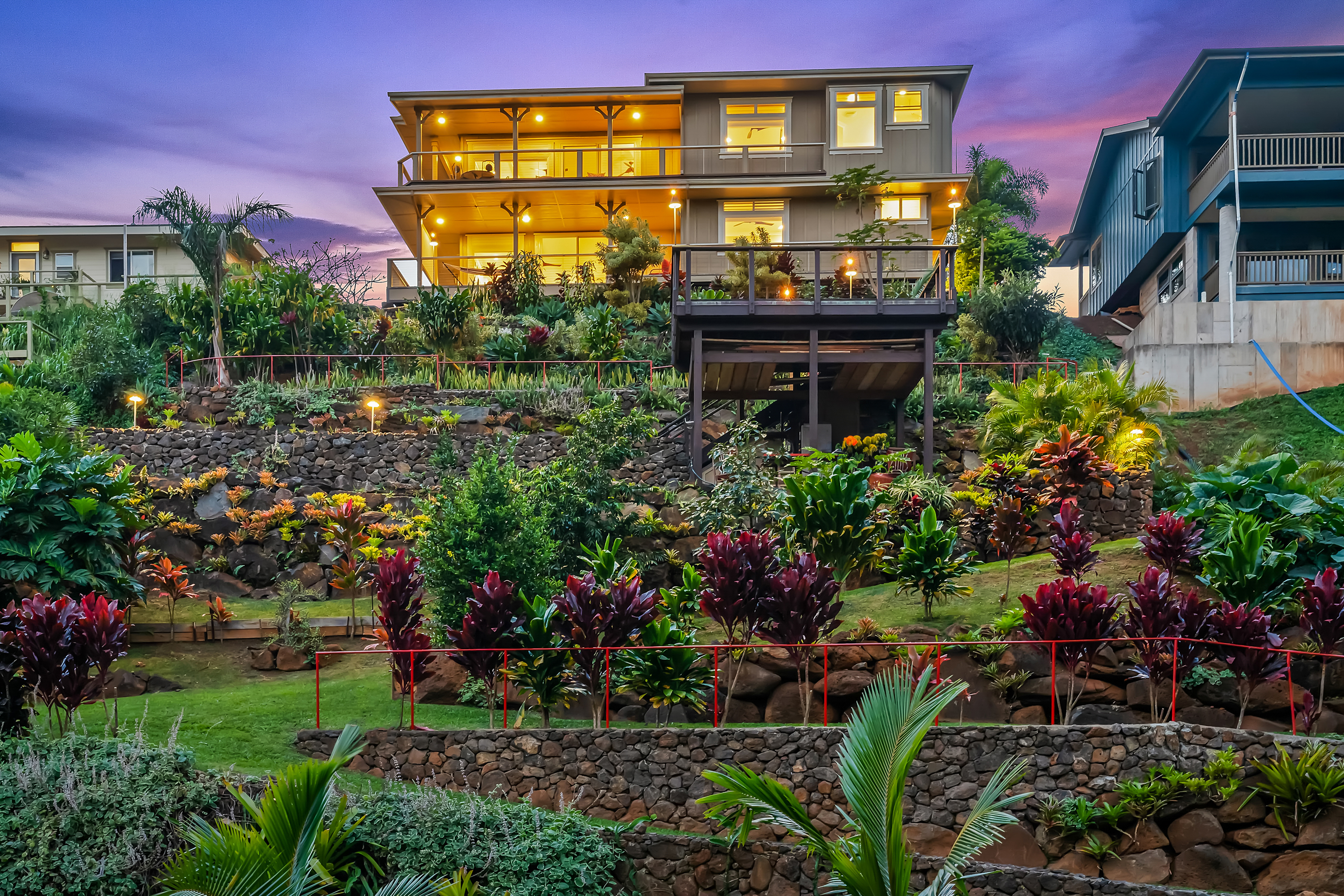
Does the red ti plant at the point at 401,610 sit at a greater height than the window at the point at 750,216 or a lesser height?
lesser

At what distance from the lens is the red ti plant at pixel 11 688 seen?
30.0 feet

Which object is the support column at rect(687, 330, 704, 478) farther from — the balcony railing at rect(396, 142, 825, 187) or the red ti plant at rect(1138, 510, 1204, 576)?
the balcony railing at rect(396, 142, 825, 187)

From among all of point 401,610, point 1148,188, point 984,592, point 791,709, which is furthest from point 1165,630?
point 1148,188

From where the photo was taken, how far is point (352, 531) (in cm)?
1575

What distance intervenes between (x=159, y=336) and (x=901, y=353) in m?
18.2

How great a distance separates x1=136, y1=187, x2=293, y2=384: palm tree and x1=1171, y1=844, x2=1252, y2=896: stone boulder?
19255 mm

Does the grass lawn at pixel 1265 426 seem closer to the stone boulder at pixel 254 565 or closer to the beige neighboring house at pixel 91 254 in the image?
the stone boulder at pixel 254 565

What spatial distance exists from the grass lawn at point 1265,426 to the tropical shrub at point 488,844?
14.3 m

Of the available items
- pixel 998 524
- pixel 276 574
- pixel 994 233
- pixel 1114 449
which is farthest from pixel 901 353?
pixel 994 233

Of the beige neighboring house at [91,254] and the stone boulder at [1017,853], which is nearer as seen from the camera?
the stone boulder at [1017,853]

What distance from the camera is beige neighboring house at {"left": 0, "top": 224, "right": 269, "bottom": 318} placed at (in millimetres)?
33500

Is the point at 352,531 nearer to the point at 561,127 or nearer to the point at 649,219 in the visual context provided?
the point at 649,219

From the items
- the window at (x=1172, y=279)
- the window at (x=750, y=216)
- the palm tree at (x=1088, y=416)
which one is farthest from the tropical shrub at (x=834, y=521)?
the window at (x=1172, y=279)

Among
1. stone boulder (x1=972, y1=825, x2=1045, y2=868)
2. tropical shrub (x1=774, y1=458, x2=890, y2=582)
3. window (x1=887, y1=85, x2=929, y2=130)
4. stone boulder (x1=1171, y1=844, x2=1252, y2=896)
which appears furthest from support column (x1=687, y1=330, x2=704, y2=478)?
window (x1=887, y1=85, x2=929, y2=130)
